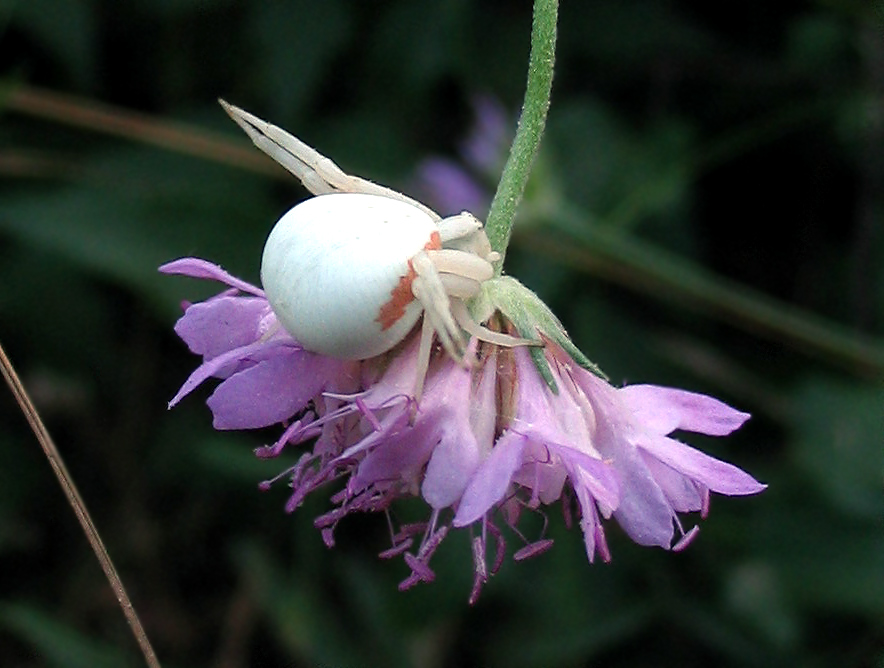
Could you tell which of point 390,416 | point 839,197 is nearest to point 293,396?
point 390,416

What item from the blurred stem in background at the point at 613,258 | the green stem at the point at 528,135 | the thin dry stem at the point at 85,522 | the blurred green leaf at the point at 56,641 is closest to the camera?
the green stem at the point at 528,135

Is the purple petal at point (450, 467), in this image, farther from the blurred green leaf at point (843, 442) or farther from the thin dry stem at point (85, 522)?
the blurred green leaf at point (843, 442)

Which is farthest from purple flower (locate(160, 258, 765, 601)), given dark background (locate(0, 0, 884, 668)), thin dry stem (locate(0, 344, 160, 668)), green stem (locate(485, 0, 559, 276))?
dark background (locate(0, 0, 884, 668))

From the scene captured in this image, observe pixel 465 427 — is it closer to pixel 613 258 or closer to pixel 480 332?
pixel 480 332

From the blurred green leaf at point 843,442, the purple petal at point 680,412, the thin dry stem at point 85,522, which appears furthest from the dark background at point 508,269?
the purple petal at point 680,412

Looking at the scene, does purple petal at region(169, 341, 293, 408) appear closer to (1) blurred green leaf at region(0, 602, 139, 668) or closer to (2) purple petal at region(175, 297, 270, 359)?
(2) purple petal at region(175, 297, 270, 359)

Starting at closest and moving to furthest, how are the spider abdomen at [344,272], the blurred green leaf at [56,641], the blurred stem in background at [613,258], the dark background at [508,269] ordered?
the spider abdomen at [344,272] → the blurred green leaf at [56,641] → the dark background at [508,269] → the blurred stem in background at [613,258]
